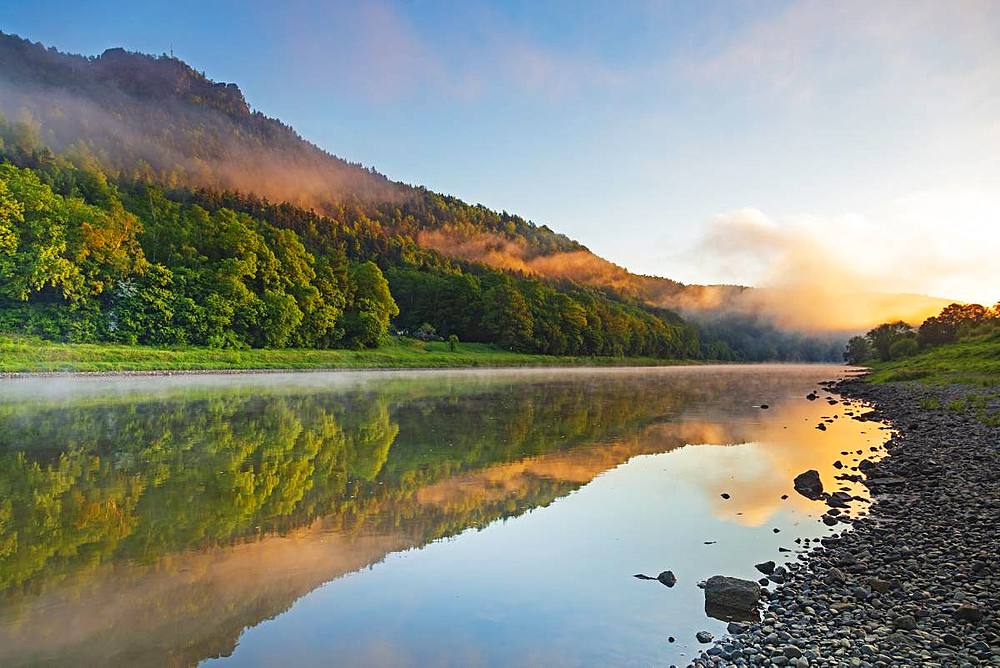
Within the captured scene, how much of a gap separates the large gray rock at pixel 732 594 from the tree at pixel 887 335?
157171 mm

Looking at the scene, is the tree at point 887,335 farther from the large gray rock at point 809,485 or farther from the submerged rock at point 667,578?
the submerged rock at point 667,578

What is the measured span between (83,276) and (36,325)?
24.4 ft

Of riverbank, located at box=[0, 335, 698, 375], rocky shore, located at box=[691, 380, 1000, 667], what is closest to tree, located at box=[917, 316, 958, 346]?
riverbank, located at box=[0, 335, 698, 375]

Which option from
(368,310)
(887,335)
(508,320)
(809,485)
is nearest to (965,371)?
(809,485)

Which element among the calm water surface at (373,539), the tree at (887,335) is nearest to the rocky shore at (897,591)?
the calm water surface at (373,539)

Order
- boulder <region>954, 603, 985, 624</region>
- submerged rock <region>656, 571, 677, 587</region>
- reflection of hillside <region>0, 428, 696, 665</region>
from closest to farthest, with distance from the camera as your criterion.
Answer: reflection of hillside <region>0, 428, 696, 665</region> → boulder <region>954, 603, 985, 624</region> → submerged rock <region>656, 571, 677, 587</region>

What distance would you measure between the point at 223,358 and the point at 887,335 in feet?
478

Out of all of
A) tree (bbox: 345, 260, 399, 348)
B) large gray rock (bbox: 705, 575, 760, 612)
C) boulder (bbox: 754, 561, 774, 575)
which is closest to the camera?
large gray rock (bbox: 705, 575, 760, 612)

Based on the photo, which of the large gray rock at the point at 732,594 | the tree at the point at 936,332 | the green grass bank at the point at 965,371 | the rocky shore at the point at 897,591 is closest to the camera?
the rocky shore at the point at 897,591

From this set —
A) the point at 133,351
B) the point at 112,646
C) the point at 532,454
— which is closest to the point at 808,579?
the point at 112,646

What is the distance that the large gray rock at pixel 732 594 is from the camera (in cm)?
791

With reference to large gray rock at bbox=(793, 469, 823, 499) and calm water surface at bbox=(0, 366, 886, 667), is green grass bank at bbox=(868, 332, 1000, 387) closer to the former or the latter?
calm water surface at bbox=(0, 366, 886, 667)

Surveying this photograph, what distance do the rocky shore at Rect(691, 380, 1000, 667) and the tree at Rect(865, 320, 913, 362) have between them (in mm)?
150810

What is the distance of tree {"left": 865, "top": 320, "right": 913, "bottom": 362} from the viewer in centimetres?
14462
